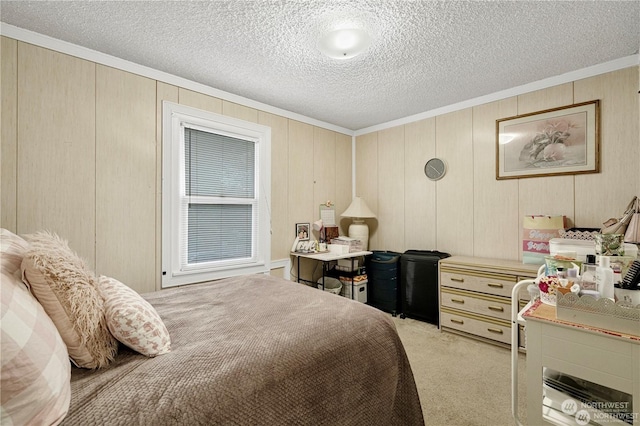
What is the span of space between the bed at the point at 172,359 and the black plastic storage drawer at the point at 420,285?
188 cm

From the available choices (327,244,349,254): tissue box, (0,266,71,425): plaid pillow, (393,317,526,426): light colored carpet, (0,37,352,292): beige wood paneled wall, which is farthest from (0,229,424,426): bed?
(327,244,349,254): tissue box

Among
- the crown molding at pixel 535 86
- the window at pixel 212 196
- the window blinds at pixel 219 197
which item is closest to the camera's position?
the crown molding at pixel 535 86

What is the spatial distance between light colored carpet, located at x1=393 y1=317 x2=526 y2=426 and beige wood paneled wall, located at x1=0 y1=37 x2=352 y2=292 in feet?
8.22

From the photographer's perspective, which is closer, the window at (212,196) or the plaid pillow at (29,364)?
the plaid pillow at (29,364)

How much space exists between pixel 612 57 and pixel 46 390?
406 cm

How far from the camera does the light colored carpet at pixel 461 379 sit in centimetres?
184

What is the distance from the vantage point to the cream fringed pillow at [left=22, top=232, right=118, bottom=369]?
37.3 inches

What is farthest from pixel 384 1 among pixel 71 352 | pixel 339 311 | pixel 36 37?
pixel 36 37

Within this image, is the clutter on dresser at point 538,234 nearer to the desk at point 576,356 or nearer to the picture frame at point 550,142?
the picture frame at point 550,142

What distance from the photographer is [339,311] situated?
1634 mm

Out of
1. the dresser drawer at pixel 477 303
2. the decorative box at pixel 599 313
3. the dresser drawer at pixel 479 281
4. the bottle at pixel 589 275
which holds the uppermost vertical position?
the bottle at pixel 589 275

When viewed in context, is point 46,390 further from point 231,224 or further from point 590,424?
point 231,224
